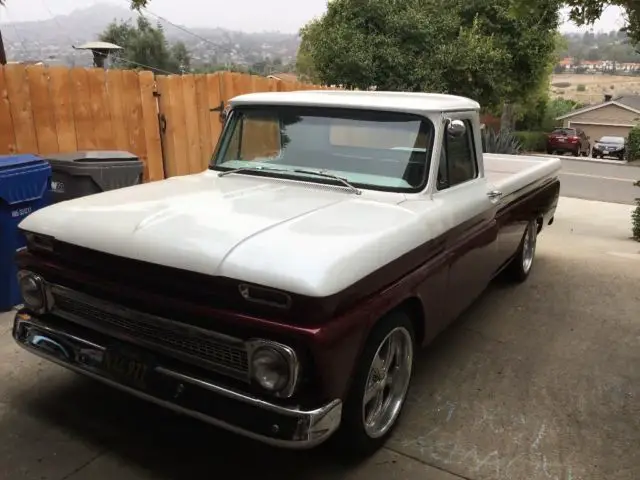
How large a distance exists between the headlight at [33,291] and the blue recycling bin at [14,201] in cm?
145

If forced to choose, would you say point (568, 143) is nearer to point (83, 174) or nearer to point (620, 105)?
point (620, 105)

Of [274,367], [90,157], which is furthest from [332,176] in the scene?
[90,157]

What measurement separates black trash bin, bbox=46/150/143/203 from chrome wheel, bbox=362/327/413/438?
3.13 meters

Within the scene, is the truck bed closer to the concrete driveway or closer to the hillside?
the concrete driveway

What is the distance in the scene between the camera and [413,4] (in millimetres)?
23234

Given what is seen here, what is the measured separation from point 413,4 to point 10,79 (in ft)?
67.0

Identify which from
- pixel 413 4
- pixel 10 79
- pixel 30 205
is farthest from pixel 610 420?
pixel 413 4

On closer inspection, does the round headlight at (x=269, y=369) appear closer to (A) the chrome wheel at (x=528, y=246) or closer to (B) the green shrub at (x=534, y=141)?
(A) the chrome wheel at (x=528, y=246)

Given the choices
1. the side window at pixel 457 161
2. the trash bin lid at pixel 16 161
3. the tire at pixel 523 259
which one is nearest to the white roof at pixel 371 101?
the side window at pixel 457 161

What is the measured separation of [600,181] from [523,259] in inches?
931

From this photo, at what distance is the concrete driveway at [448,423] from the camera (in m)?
2.96

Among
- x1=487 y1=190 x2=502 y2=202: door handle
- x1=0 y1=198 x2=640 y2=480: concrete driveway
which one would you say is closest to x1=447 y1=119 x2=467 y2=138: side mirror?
x1=487 y1=190 x2=502 y2=202: door handle

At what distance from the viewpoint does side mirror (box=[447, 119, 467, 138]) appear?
384cm

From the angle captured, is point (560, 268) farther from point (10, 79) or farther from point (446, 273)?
point (10, 79)
